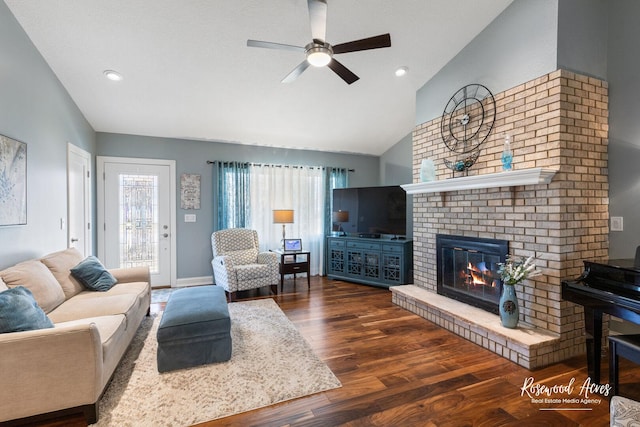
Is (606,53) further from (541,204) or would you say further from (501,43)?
(541,204)

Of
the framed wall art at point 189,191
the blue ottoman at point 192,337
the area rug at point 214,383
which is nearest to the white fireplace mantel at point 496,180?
the area rug at point 214,383

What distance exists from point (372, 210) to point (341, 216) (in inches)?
25.5

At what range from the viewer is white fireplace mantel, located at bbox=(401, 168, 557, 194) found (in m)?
2.47

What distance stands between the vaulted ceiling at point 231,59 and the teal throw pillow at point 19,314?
2.39 m

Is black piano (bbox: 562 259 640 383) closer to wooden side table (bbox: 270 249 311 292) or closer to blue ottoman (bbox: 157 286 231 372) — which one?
blue ottoman (bbox: 157 286 231 372)

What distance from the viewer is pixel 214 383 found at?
A: 2219 millimetres

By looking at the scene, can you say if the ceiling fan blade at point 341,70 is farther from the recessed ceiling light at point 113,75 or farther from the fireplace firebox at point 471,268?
the recessed ceiling light at point 113,75

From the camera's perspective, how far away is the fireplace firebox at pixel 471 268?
9.96 feet

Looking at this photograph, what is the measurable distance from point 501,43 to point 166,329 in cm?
403

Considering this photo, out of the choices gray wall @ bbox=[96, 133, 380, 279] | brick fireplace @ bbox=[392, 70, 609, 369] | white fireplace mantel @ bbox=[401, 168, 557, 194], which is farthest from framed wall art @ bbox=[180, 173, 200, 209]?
brick fireplace @ bbox=[392, 70, 609, 369]

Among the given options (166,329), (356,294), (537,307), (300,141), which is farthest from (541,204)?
(300,141)

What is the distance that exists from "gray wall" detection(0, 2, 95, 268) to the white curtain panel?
2584 millimetres

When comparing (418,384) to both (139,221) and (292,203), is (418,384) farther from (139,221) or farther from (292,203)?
Result: (139,221)

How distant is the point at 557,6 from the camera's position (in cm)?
251
